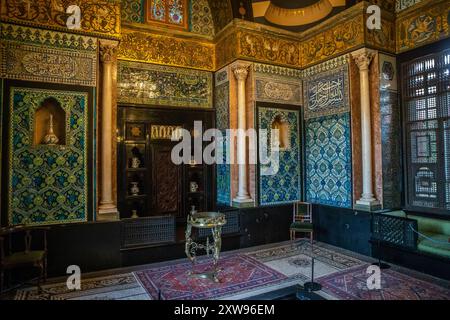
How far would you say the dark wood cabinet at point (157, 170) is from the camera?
20.4 feet

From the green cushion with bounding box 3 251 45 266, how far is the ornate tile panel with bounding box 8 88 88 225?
565mm

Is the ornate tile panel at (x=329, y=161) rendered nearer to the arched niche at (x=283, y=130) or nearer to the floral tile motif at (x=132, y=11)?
the arched niche at (x=283, y=130)

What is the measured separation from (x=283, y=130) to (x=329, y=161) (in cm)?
120

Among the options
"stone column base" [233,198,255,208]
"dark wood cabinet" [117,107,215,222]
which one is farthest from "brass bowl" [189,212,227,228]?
"dark wood cabinet" [117,107,215,222]

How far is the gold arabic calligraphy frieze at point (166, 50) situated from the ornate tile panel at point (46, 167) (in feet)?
6.12

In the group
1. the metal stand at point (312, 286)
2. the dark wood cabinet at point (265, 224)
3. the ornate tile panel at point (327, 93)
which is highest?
the ornate tile panel at point (327, 93)

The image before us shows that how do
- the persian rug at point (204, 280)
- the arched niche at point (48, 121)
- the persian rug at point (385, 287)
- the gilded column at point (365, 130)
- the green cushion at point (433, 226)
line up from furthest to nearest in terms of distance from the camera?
the gilded column at point (365, 130), the green cushion at point (433, 226), the arched niche at point (48, 121), the persian rug at point (204, 280), the persian rug at point (385, 287)

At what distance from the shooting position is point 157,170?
21.4 feet

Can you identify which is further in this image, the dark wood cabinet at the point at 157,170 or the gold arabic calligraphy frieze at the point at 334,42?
the dark wood cabinet at the point at 157,170

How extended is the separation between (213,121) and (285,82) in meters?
1.81

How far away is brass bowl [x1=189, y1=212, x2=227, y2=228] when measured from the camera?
4.29 meters

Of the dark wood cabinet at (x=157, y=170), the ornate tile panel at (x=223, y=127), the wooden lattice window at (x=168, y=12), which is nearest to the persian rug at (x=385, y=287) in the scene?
the ornate tile panel at (x=223, y=127)

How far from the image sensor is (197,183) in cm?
696

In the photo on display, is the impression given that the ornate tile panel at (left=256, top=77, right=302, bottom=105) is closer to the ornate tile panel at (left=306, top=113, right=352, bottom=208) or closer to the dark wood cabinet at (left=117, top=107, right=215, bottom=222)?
the ornate tile panel at (left=306, top=113, right=352, bottom=208)
